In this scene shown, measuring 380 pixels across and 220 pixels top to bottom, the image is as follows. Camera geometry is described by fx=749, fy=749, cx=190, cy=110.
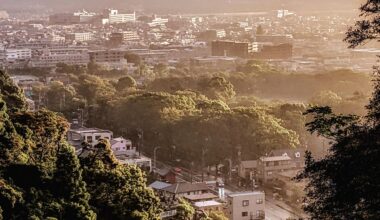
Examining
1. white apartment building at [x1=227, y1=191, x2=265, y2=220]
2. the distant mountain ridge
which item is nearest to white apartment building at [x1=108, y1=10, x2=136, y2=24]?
the distant mountain ridge

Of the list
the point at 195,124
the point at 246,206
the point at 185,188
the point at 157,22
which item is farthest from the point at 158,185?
the point at 157,22

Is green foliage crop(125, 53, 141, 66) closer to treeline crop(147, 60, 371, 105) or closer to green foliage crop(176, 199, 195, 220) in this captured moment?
treeline crop(147, 60, 371, 105)

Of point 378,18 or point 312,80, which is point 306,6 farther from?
point 378,18

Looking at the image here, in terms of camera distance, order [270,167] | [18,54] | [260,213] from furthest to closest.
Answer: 1. [18,54]
2. [270,167]
3. [260,213]

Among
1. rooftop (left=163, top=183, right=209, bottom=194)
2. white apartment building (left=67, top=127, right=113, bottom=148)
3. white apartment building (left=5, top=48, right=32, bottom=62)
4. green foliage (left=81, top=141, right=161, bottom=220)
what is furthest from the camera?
white apartment building (left=5, top=48, right=32, bottom=62)

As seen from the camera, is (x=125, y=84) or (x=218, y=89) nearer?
(x=218, y=89)

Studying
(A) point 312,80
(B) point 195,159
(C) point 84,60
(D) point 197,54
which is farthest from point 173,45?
(B) point 195,159

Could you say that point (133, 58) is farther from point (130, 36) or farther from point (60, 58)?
point (130, 36)

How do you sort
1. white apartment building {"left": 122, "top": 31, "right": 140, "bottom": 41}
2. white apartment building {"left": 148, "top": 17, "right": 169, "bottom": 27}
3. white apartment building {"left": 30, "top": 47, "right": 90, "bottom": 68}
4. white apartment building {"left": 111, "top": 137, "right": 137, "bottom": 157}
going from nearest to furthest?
white apartment building {"left": 111, "top": 137, "right": 137, "bottom": 157}, white apartment building {"left": 30, "top": 47, "right": 90, "bottom": 68}, white apartment building {"left": 122, "top": 31, "right": 140, "bottom": 41}, white apartment building {"left": 148, "top": 17, "right": 169, "bottom": 27}
